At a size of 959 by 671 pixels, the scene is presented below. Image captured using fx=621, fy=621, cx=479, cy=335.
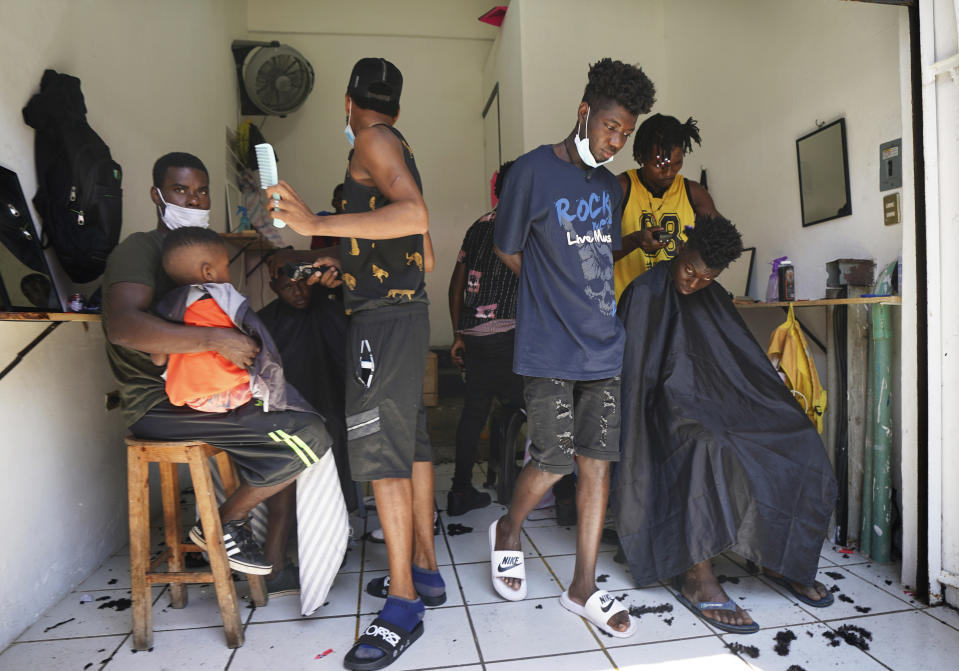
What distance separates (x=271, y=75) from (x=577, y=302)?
349 centimetres

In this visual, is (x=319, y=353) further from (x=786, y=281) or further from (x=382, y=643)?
(x=786, y=281)

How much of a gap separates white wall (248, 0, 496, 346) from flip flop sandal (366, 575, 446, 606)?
3.02 metres

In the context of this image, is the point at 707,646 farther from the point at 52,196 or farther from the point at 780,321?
the point at 52,196

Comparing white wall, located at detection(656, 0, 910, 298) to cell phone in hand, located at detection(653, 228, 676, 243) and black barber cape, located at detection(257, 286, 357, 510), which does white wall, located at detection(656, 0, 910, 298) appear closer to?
cell phone in hand, located at detection(653, 228, 676, 243)

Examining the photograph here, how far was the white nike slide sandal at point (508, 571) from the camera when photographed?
6.40 ft

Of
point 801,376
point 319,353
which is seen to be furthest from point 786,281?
point 319,353

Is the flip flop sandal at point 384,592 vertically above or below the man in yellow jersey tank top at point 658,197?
below

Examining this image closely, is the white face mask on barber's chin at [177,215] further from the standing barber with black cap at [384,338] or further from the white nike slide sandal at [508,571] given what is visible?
the white nike slide sandal at [508,571]

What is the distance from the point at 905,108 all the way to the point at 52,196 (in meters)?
2.65

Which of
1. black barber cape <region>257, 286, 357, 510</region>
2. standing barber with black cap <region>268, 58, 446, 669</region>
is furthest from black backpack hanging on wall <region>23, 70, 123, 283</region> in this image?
standing barber with black cap <region>268, 58, 446, 669</region>

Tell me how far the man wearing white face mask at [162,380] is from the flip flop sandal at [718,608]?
3.94 feet

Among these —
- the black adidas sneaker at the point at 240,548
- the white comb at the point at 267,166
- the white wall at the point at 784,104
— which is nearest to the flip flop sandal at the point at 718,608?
the black adidas sneaker at the point at 240,548

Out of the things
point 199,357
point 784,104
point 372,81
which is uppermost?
point 784,104

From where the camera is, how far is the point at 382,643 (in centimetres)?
162
